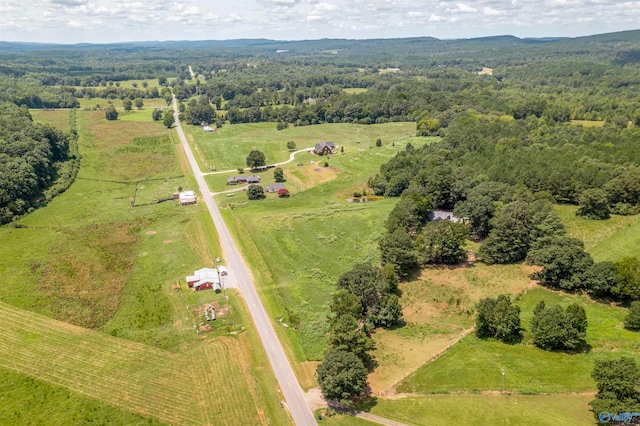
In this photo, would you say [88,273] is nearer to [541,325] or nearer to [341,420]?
[341,420]

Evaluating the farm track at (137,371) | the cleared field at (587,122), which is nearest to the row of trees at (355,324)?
the farm track at (137,371)

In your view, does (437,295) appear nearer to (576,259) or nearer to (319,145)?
(576,259)

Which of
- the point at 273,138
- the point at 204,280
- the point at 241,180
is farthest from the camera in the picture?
the point at 273,138

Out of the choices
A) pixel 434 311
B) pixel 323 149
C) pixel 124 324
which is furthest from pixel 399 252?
pixel 323 149

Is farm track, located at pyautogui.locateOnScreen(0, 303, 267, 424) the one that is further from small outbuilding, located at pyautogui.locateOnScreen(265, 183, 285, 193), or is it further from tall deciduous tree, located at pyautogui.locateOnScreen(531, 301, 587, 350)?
small outbuilding, located at pyautogui.locateOnScreen(265, 183, 285, 193)

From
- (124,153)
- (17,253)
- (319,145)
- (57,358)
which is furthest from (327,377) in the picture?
(124,153)

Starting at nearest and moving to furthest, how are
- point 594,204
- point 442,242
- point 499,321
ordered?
point 499,321 → point 442,242 → point 594,204
